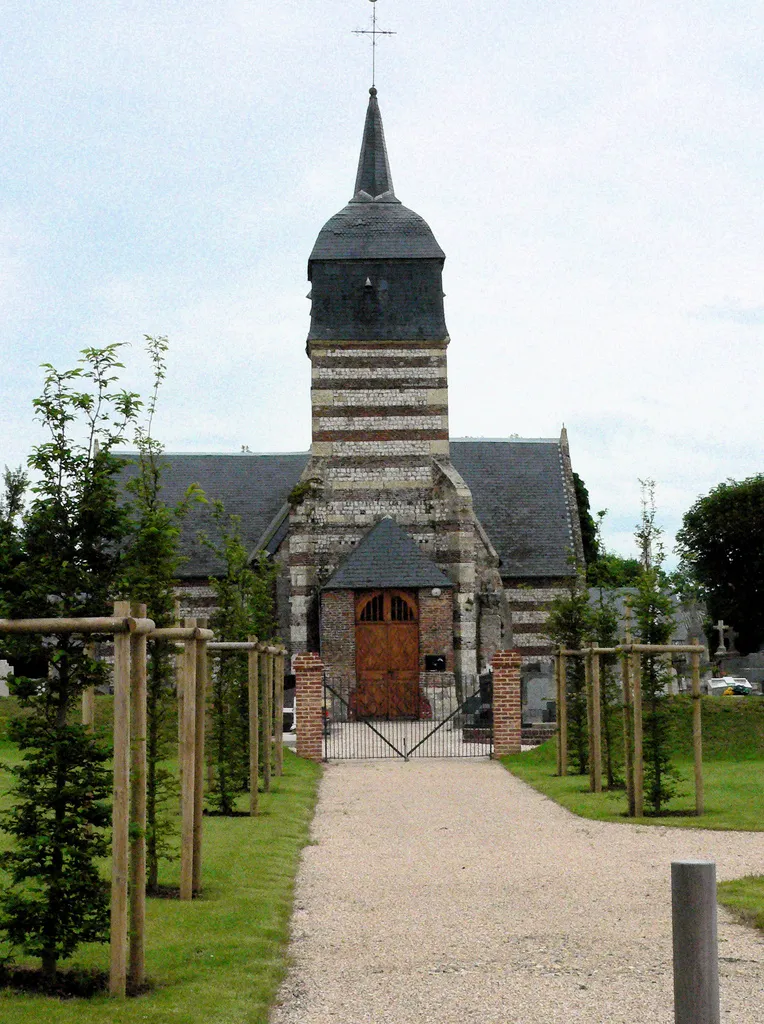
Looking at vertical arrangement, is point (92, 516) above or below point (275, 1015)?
above

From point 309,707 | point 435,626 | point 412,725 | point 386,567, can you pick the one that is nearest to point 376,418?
point 386,567

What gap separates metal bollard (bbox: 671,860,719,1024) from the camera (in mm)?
4746

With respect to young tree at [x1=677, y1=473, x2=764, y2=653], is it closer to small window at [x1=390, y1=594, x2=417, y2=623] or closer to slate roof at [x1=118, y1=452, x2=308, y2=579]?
slate roof at [x1=118, y1=452, x2=308, y2=579]

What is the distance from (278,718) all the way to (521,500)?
22.9 m

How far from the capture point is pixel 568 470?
46094mm

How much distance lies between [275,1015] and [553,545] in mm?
36579

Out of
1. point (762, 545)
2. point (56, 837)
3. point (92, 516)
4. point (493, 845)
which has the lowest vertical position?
point (493, 845)

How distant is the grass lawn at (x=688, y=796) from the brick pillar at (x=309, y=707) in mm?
4444

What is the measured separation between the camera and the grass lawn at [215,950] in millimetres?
6957

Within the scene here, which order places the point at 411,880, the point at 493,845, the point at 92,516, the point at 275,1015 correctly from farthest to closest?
the point at 493,845 < the point at 411,880 < the point at 92,516 < the point at 275,1015

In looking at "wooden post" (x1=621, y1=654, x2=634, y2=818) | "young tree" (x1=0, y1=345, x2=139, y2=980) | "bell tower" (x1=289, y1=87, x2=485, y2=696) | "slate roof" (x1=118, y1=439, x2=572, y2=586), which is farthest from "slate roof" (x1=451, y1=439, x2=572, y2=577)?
"young tree" (x1=0, y1=345, x2=139, y2=980)

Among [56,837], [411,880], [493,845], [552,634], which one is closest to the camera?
[56,837]

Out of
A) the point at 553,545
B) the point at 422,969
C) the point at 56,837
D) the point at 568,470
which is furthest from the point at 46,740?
the point at 568,470

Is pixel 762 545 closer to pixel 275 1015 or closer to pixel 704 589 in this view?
pixel 704 589
